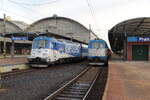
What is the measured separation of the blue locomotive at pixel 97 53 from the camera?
24.6 meters

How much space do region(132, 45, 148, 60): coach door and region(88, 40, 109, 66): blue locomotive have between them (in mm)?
6086

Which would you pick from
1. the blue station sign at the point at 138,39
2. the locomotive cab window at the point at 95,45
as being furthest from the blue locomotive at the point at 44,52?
the blue station sign at the point at 138,39

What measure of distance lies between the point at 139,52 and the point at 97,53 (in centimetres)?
766

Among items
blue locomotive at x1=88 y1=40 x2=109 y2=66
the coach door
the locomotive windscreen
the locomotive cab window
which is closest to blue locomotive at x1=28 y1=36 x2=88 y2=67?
the locomotive windscreen

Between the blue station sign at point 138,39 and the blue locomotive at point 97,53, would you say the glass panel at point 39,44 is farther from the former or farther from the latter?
the blue station sign at point 138,39

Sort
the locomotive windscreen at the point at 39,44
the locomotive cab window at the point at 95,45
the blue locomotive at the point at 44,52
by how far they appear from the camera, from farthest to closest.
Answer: the locomotive cab window at the point at 95,45, the locomotive windscreen at the point at 39,44, the blue locomotive at the point at 44,52

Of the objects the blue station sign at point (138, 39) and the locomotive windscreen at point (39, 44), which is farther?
the blue station sign at point (138, 39)

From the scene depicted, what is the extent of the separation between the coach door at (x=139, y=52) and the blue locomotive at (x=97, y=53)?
6086 millimetres

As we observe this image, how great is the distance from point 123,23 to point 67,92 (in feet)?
61.1

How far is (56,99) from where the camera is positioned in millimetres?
8219

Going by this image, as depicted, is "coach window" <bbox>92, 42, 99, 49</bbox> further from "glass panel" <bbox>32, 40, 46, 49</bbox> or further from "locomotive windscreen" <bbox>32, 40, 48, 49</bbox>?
"glass panel" <bbox>32, 40, 46, 49</bbox>

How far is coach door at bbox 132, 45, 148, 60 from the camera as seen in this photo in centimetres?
2844

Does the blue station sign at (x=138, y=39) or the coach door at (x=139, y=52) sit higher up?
the blue station sign at (x=138, y=39)

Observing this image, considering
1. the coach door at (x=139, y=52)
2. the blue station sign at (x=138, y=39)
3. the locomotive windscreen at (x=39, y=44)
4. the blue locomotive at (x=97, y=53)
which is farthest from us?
the coach door at (x=139, y=52)
